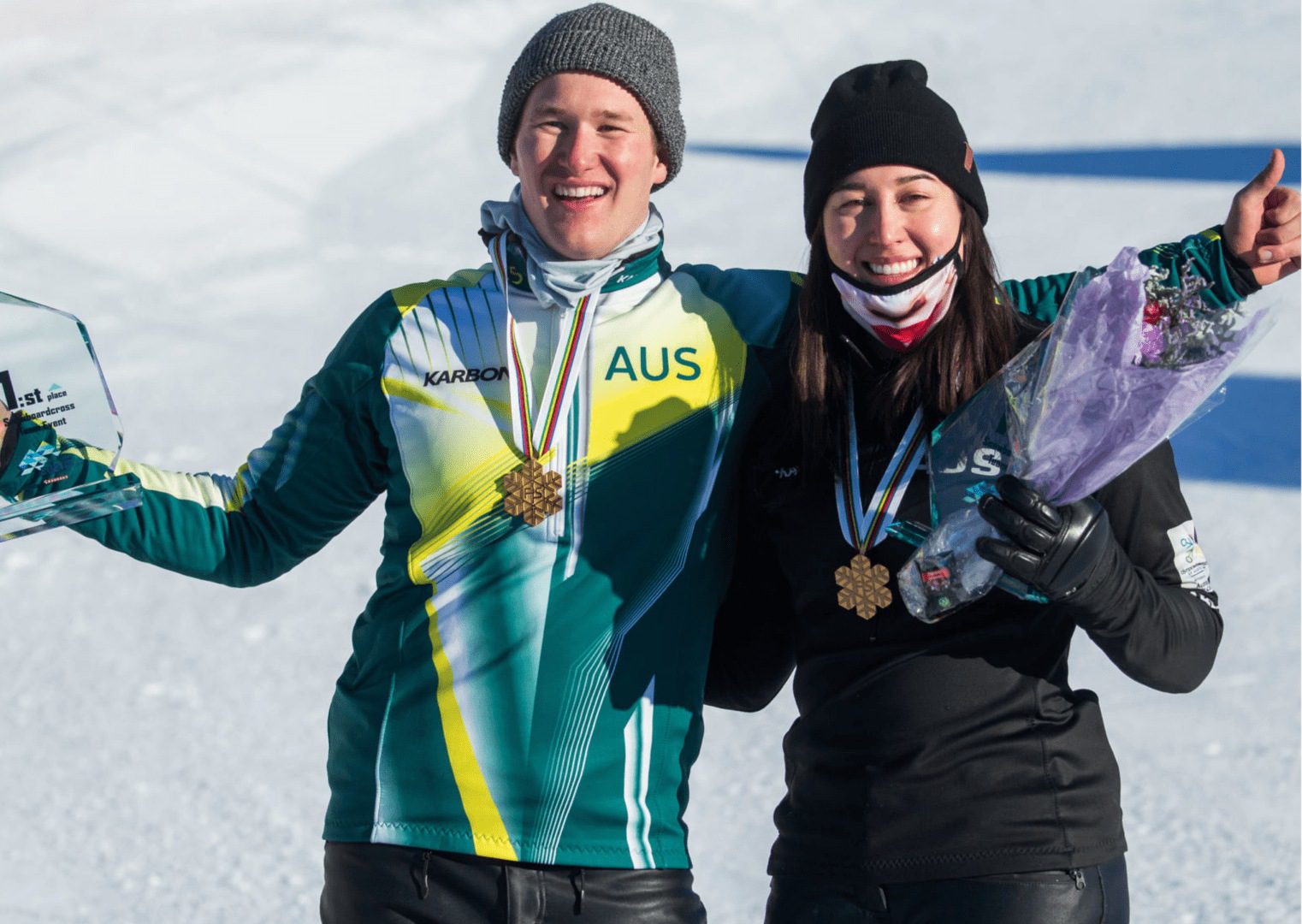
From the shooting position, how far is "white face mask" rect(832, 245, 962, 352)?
2.26 metres

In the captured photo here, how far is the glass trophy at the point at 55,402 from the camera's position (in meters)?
2.29

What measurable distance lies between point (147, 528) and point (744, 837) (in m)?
2.00

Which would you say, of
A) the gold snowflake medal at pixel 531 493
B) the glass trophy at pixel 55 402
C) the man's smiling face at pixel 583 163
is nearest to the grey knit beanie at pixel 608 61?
the man's smiling face at pixel 583 163

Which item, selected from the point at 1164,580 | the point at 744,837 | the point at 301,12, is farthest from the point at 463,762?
the point at 301,12

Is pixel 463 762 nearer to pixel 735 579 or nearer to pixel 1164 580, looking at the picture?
pixel 735 579

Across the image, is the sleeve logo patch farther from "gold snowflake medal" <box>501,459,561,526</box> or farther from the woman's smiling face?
"gold snowflake medal" <box>501,459,561,526</box>

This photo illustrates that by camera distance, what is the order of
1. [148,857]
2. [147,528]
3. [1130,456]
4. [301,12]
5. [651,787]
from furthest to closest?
[301,12] → [148,857] → [147,528] → [651,787] → [1130,456]

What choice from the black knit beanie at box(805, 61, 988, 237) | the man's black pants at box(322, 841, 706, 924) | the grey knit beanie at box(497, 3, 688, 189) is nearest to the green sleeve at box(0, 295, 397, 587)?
the grey knit beanie at box(497, 3, 688, 189)

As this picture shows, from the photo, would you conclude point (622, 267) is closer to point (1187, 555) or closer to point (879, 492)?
point (879, 492)

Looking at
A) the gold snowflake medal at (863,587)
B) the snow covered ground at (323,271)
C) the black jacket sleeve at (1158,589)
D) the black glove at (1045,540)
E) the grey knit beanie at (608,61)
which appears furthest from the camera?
the snow covered ground at (323,271)

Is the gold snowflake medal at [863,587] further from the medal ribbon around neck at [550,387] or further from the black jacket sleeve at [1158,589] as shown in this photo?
the medal ribbon around neck at [550,387]

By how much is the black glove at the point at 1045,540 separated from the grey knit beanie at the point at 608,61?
83 cm

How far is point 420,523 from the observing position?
2.41 metres

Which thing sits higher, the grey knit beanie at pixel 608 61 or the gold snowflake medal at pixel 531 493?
the grey knit beanie at pixel 608 61
